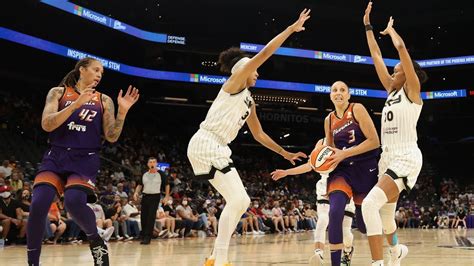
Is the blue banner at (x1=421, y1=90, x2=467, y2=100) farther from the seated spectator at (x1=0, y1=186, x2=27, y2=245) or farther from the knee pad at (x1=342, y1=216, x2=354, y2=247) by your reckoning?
the knee pad at (x1=342, y1=216, x2=354, y2=247)

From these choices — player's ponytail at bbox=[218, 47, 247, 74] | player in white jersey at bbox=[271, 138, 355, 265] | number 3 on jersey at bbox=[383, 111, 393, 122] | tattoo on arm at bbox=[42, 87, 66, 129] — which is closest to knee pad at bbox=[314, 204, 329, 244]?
player in white jersey at bbox=[271, 138, 355, 265]

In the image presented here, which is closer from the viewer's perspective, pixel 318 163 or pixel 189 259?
pixel 318 163

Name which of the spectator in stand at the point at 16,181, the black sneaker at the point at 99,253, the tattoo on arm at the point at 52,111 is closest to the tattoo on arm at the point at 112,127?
the tattoo on arm at the point at 52,111

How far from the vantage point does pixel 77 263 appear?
6.64 meters

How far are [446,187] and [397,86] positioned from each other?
28602mm

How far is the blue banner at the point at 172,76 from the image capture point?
21.7 m

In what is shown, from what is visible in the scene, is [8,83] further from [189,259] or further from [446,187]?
[446,187]

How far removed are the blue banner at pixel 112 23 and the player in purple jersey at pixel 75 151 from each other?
1908 centimetres

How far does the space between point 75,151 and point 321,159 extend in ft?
7.73

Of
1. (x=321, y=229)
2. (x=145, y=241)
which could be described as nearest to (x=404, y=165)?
(x=321, y=229)

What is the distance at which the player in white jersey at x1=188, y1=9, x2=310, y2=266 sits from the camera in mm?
4312

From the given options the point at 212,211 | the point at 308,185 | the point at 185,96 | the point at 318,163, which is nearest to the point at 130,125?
the point at 185,96

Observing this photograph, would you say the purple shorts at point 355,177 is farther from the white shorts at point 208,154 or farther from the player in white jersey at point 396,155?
the white shorts at point 208,154

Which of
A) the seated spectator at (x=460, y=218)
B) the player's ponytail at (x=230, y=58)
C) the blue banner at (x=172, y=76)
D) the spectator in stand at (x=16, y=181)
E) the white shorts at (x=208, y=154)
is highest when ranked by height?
the blue banner at (x=172, y=76)
